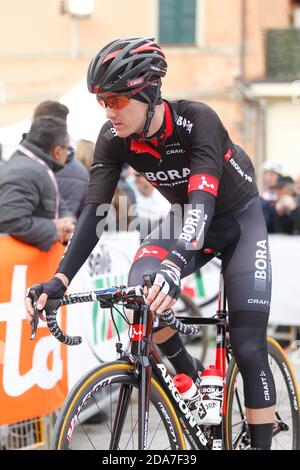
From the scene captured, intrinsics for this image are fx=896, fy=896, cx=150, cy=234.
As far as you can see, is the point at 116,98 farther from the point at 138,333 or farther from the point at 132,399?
the point at 132,399

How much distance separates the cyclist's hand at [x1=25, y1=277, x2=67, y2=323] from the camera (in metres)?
3.65

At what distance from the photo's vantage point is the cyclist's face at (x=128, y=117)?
3656mm

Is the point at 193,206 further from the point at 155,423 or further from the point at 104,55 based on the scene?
the point at 155,423

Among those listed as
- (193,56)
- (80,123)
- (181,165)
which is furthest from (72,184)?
(193,56)

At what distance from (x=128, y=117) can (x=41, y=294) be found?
2.65 feet

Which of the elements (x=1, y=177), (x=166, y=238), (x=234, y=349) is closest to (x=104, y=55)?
(x=166, y=238)

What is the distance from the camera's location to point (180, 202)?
4.26 metres

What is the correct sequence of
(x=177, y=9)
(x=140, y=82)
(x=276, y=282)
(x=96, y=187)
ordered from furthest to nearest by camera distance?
(x=177, y=9)
(x=276, y=282)
(x=96, y=187)
(x=140, y=82)

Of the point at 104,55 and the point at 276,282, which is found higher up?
the point at 104,55

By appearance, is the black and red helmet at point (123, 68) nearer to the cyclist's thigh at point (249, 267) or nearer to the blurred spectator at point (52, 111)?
the cyclist's thigh at point (249, 267)

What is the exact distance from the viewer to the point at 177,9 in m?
25.5

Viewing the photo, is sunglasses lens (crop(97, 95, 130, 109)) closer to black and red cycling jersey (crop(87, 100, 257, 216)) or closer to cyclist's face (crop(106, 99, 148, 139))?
cyclist's face (crop(106, 99, 148, 139))

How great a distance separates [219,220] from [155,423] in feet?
3.38
